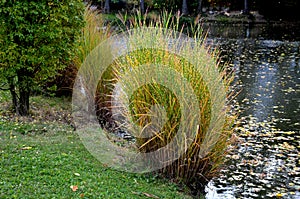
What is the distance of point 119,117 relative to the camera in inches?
237

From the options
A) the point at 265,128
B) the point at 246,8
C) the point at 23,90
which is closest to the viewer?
the point at 23,90

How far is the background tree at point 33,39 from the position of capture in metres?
4.79

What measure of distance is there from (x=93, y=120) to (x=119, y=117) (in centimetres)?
44

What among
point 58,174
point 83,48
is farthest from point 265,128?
point 58,174

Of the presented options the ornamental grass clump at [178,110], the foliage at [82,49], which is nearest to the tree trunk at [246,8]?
the foliage at [82,49]

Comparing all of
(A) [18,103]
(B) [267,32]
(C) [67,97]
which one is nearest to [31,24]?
(A) [18,103]

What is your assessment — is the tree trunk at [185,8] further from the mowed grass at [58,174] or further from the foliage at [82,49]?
the mowed grass at [58,174]

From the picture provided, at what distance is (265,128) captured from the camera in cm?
622

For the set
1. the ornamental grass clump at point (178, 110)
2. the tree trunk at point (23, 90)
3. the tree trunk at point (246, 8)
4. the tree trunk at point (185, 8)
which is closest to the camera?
the ornamental grass clump at point (178, 110)

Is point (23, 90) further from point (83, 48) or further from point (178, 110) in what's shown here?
point (178, 110)

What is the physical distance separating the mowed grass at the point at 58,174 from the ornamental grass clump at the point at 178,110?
0.98 feet

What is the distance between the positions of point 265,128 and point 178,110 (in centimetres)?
290

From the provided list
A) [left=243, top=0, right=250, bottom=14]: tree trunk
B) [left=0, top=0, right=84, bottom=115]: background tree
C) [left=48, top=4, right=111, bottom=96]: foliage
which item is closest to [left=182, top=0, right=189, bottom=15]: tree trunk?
[left=243, top=0, right=250, bottom=14]: tree trunk

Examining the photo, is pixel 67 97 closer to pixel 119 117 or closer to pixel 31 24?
pixel 119 117
